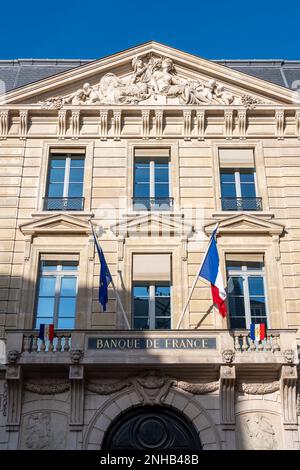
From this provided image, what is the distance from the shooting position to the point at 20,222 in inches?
685

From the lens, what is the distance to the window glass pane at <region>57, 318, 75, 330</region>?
16.0m

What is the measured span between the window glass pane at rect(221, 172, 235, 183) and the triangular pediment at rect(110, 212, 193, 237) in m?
2.06

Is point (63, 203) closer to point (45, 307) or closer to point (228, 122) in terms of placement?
point (45, 307)

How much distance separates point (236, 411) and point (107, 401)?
9.25 ft

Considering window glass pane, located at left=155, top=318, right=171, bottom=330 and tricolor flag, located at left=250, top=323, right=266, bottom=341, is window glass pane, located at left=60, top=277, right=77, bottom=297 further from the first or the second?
tricolor flag, located at left=250, top=323, right=266, bottom=341

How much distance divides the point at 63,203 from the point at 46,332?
4.18 metres

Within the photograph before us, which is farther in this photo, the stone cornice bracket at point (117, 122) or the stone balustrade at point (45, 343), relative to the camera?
the stone cornice bracket at point (117, 122)

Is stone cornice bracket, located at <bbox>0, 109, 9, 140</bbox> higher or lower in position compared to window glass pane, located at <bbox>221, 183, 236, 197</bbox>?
higher

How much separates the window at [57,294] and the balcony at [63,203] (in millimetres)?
1615

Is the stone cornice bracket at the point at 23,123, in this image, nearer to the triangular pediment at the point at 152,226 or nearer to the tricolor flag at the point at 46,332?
the triangular pediment at the point at 152,226

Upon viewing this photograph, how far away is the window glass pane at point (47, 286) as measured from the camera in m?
16.5

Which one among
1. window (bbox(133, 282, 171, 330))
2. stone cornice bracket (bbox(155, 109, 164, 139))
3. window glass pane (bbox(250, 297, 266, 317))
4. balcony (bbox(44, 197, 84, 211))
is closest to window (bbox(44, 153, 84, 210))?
balcony (bbox(44, 197, 84, 211))

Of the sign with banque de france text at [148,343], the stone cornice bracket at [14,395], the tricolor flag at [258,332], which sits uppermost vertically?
the tricolor flag at [258,332]

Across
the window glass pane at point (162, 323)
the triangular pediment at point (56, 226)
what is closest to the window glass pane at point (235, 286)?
the window glass pane at point (162, 323)
